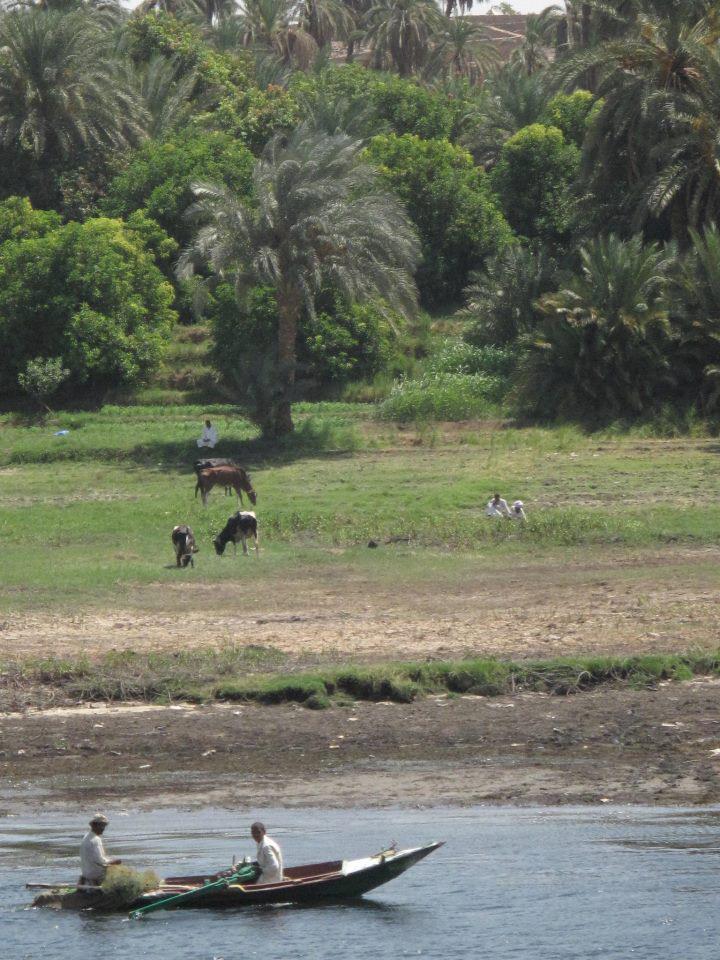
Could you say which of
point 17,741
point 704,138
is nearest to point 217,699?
point 17,741

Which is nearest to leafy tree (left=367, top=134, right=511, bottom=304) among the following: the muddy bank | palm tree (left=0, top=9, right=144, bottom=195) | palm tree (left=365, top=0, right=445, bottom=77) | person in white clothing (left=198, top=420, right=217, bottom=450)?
palm tree (left=0, top=9, right=144, bottom=195)

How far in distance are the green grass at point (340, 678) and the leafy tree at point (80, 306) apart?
2526 cm

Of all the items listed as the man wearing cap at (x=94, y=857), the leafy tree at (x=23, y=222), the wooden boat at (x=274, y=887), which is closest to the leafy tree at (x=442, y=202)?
the leafy tree at (x=23, y=222)

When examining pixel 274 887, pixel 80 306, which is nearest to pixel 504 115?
pixel 80 306

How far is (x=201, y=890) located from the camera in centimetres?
1438

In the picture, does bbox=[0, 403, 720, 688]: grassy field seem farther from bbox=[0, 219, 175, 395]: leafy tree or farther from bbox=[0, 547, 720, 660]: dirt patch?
bbox=[0, 219, 175, 395]: leafy tree

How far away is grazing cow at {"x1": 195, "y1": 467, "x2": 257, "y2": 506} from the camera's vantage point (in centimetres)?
3344

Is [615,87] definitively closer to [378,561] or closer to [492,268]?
[492,268]

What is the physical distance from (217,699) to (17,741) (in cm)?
252

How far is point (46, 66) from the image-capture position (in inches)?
1948

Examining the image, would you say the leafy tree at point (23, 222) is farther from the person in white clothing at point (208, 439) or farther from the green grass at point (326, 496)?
the person in white clothing at point (208, 439)

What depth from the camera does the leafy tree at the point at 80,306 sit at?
4547 cm

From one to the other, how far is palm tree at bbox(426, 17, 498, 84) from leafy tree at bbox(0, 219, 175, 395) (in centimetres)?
3825

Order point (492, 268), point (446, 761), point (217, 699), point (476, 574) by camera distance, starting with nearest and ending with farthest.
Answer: point (446, 761)
point (217, 699)
point (476, 574)
point (492, 268)
